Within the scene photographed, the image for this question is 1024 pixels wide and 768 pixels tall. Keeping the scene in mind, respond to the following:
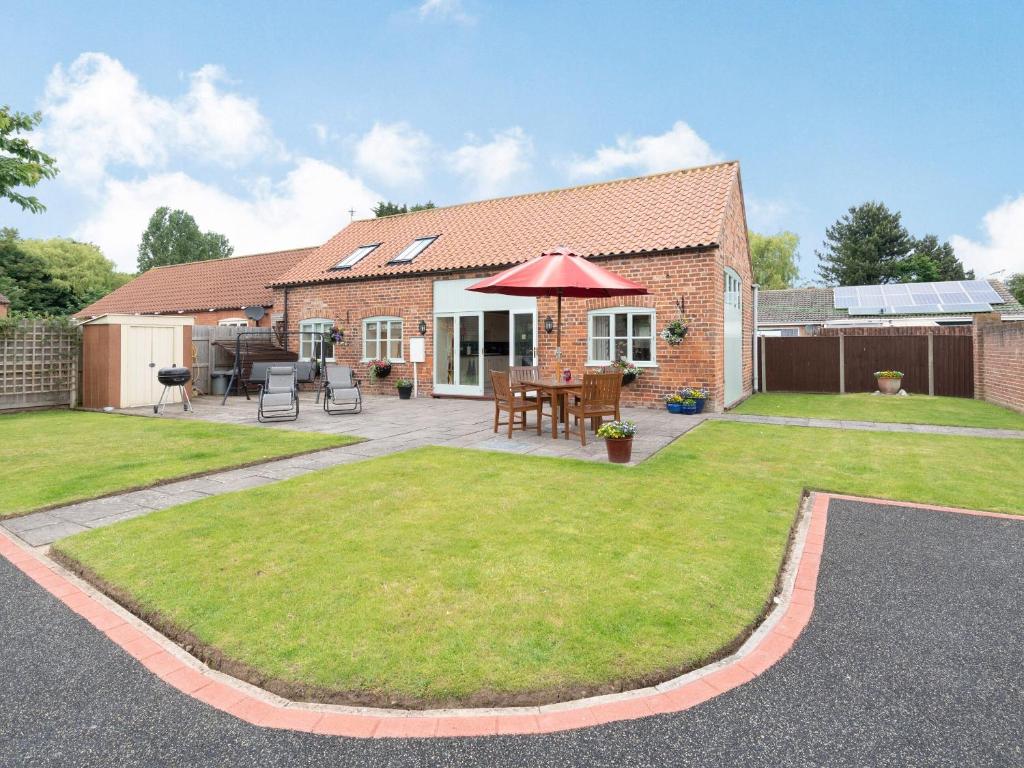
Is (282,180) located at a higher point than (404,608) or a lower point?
higher

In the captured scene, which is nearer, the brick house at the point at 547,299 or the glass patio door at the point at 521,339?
the brick house at the point at 547,299

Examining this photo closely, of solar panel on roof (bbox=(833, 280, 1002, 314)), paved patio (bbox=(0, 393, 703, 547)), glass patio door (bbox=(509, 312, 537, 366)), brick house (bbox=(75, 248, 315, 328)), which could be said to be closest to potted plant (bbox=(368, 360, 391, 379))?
paved patio (bbox=(0, 393, 703, 547))

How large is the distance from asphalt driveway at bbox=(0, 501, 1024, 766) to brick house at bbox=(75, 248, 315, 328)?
20197 millimetres

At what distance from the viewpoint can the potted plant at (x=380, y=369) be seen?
1555 centimetres

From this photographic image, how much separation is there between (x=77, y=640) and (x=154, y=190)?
62.4 meters

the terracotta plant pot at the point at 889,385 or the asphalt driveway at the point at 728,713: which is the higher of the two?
the terracotta plant pot at the point at 889,385

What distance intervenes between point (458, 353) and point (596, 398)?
25.5ft

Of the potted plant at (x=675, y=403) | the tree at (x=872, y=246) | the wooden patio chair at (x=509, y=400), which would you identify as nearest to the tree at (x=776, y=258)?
the tree at (x=872, y=246)

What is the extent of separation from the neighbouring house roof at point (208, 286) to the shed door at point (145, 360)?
10208mm

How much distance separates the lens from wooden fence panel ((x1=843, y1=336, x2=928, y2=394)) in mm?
15484

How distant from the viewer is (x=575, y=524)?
4367 mm

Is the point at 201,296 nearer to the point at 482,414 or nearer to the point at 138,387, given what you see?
the point at 138,387

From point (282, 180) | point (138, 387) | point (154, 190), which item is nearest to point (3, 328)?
point (138, 387)

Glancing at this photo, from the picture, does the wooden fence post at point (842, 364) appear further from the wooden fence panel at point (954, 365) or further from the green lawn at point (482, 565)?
the green lawn at point (482, 565)
